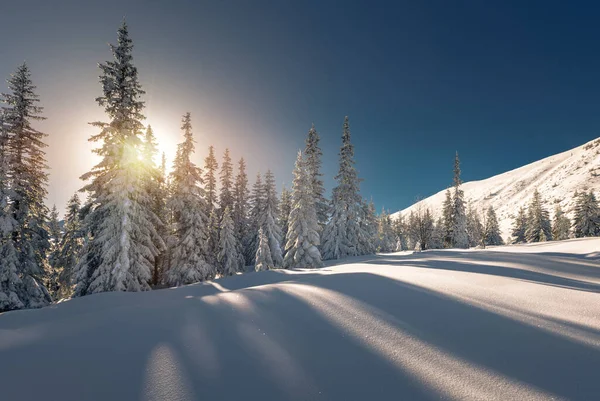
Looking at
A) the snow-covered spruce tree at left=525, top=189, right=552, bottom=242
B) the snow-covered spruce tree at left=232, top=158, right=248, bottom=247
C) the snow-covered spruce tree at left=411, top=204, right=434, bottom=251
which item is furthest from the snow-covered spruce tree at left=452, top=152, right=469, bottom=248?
the snow-covered spruce tree at left=232, top=158, right=248, bottom=247

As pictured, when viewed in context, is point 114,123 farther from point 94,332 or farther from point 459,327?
point 459,327

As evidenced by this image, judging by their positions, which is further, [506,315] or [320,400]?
[506,315]

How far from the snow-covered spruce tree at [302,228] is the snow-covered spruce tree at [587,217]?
4520cm

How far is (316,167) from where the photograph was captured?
105 feet

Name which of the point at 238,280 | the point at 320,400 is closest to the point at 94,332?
the point at 320,400

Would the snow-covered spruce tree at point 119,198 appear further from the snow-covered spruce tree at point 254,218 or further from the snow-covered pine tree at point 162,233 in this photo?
the snow-covered spruce tree at point 254,218

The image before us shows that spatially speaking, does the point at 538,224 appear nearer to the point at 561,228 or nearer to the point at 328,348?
the point at 561,228

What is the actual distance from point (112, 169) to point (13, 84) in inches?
300

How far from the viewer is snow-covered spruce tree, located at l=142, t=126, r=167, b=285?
1639 centimetres

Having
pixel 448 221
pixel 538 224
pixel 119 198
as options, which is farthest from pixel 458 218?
pixel 119 198

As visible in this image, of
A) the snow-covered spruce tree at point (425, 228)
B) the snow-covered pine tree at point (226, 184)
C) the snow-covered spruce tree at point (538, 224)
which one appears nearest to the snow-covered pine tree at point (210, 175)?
the snow-covered pine tree at point (226, 184)

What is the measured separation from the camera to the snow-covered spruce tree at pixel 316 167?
1235 inches

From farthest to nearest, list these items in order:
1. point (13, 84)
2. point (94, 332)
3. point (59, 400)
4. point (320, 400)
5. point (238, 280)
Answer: point (13, 84)
point (238, 280)
point (94, 332)
point (59, 400)
point (320, 400)

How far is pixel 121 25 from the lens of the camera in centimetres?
1507
